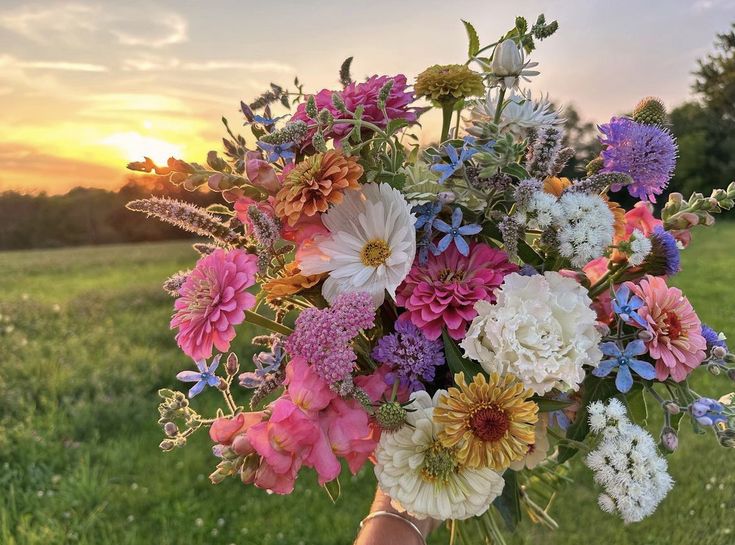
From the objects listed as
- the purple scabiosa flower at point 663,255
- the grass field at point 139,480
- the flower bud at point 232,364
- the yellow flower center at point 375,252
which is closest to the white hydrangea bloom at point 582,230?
the purple scabiosa flower at point 663,255

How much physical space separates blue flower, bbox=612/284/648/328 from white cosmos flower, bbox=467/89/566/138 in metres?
0.24

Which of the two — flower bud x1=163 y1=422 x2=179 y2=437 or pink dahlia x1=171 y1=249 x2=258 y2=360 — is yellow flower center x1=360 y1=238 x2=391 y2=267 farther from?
flower bud x1=163 y1=422 x2=179 y2=437

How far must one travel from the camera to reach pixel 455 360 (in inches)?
32.6

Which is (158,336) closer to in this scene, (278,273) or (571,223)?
(278,273)

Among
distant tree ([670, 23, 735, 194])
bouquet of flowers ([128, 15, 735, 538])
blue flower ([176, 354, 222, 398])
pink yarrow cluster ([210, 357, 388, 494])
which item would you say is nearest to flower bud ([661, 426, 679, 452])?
bouquet of flowers ([128, 15, 735, 538])

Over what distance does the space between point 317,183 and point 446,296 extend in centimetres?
21

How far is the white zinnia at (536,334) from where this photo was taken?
2.51 feet

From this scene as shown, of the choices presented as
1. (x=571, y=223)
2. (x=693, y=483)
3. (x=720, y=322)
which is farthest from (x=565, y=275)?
(x=720, y=322)

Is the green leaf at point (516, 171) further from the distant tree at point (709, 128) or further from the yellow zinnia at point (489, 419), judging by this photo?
the distant tree at point (709, 128)

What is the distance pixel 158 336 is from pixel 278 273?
12.1 ft

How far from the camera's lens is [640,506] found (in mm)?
778

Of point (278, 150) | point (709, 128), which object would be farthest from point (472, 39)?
point (709, 128)

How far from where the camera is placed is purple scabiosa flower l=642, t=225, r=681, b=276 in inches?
34.3

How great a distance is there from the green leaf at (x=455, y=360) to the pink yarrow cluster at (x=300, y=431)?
9 cm
